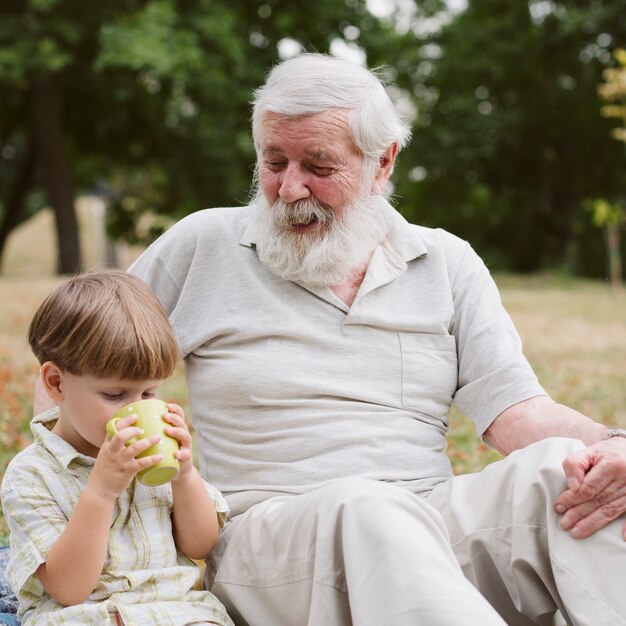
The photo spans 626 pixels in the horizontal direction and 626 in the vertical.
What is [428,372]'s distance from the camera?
9.98 ft

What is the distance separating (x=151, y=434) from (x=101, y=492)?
0.17 meters

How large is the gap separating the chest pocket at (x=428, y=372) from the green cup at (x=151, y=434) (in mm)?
923

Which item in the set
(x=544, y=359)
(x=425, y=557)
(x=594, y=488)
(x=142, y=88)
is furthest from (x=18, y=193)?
(x=425, y=557)

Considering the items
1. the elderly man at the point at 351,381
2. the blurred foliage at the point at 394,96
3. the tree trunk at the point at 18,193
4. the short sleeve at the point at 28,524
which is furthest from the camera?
the tree trunk at the point at 18,193

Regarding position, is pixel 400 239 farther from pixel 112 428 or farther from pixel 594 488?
pixel 112 428

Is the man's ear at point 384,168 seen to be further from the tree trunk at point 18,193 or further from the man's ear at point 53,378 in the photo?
the tree trunk at point 18,193

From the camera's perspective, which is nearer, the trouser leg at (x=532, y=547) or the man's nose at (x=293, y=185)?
the trouser leg at (x=532, y=547)

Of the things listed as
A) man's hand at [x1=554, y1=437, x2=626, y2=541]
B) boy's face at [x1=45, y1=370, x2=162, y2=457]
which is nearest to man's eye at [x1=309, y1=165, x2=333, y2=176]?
boy's face at [x1=45, y1=370, x2=162, y2=457]

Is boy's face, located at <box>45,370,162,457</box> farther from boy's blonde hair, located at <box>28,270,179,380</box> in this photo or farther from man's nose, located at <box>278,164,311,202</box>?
man's nose, located at <box>278,164,311,202</box>

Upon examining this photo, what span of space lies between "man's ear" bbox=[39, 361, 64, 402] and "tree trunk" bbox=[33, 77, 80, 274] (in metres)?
17.2

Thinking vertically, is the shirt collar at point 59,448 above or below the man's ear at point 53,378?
below

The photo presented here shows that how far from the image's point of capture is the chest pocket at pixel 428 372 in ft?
9.88

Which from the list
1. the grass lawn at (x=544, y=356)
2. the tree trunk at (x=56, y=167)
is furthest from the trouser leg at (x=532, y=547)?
the tree trunk at (x=56, y=167)

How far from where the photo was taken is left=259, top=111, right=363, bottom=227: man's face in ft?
10.00
